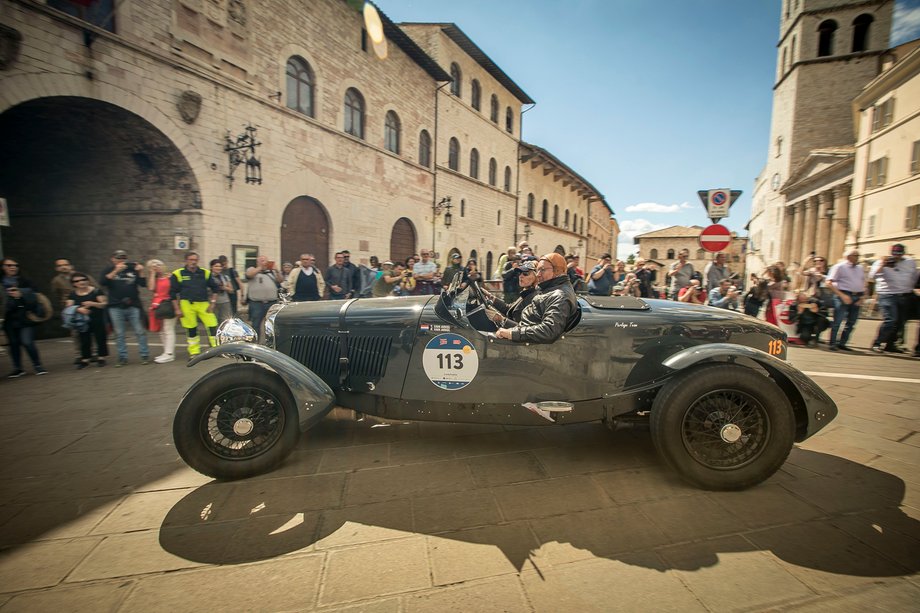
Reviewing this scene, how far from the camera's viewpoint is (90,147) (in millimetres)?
9516

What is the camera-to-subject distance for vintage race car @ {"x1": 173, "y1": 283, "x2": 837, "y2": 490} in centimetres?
266

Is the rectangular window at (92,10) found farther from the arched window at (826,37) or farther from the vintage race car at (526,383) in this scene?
the arched window at (826,37)

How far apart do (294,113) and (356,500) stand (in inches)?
474

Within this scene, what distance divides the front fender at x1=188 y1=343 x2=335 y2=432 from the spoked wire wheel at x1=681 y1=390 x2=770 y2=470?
2510 millimetres

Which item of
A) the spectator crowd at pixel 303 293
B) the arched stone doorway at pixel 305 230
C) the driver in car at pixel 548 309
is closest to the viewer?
the driver in car at pixel 548 309

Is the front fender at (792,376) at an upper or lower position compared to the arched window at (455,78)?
lower

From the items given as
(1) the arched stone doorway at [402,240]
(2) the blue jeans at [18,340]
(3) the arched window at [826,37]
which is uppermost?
(3) the arched window at [826,37]

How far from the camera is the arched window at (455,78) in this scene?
19.4 meters

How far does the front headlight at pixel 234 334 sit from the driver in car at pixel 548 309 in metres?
2.00

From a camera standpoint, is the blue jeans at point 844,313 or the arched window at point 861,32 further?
the arched window at point 861,32

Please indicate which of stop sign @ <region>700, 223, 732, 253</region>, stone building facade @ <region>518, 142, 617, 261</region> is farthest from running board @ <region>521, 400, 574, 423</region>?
stone building facade @ <region>518, 142, 617, 261</region>

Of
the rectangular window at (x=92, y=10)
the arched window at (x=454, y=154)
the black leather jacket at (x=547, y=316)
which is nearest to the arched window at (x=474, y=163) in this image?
the arched window at (x=454, y=154)

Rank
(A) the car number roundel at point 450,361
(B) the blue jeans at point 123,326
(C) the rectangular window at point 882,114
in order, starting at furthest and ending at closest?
(C) the rectangular window at point 882,114 → (B) the blue jeans at point 123,326 → (A) the car number roundel at point 450,361

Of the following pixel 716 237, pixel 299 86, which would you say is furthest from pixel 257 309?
pixel 716 237
